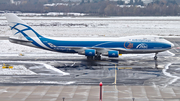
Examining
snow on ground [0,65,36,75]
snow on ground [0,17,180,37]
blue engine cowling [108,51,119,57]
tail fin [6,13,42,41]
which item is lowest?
snow on ground [0,65,36,75]

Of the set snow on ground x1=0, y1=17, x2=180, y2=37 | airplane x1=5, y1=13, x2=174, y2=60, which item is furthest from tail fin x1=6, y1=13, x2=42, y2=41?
snow on ground x1=0, y1=17, x2=180, y2=37

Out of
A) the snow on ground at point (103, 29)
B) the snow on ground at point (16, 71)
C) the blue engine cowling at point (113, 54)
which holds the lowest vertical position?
the snow on ground at point (16, 71)

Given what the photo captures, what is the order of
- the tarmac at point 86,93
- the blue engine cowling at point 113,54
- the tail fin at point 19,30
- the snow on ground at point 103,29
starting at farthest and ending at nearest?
the snow on ground at point 103,29 < the tail fin at point 19,30 < the blue engine cowling at point 113,54 < the tarmac at point 86,93

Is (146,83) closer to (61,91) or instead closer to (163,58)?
(61,91)

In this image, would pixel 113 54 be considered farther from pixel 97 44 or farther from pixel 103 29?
pixel 103 29

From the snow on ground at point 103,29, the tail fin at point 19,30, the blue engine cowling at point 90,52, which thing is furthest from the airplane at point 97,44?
the snow on ground at point 103,29

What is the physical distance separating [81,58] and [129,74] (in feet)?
36.1

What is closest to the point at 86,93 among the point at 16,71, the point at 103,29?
the point at 16,71

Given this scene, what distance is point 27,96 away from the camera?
20.4 meters

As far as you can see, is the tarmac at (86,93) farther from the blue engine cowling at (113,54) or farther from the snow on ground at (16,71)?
the blue engine cowling at (113,54)

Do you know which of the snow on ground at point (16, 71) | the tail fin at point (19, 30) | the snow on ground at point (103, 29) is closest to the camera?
the snow on ground at point (16, 71)

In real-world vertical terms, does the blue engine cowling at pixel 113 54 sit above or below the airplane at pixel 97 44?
below

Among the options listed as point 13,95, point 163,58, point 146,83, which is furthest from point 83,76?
point 163,58

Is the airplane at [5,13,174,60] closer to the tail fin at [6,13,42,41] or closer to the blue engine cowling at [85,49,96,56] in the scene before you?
the tail fin at [6,13,42,41]
